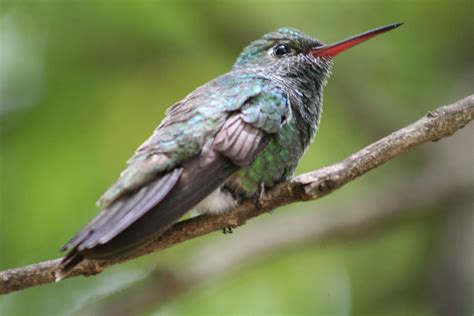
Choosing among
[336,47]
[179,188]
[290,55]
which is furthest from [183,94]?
[179,188]

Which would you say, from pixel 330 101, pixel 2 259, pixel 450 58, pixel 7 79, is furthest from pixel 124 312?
pixel 450 58

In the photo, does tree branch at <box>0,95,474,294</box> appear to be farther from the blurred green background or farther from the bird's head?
the blurred green background

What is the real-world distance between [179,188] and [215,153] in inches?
15.7

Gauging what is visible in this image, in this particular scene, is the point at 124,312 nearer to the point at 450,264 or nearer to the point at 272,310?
Result: the point at 272,310

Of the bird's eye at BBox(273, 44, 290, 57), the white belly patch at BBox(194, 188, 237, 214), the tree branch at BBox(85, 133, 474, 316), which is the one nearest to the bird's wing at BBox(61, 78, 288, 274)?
the white belly patch at BBox(194, 188, 237, 214)

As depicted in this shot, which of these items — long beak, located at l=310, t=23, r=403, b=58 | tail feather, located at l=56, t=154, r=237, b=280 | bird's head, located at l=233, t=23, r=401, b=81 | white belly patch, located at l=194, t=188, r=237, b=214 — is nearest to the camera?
tail feather, located at l=56, t=154, r=237, b=280

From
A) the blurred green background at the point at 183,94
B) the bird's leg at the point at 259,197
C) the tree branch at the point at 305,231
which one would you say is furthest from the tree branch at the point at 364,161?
the blurred green background at the point at 183,94

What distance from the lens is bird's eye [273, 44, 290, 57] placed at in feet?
19.5

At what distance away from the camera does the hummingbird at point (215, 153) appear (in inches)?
153

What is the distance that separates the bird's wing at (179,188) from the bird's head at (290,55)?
A: 2.10 ft

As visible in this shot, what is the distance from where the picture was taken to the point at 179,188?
425cm

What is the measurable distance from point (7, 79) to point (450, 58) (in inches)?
175

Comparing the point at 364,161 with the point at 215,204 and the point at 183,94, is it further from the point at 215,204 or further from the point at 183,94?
the point at 183,94

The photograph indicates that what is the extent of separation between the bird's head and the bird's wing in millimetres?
642
